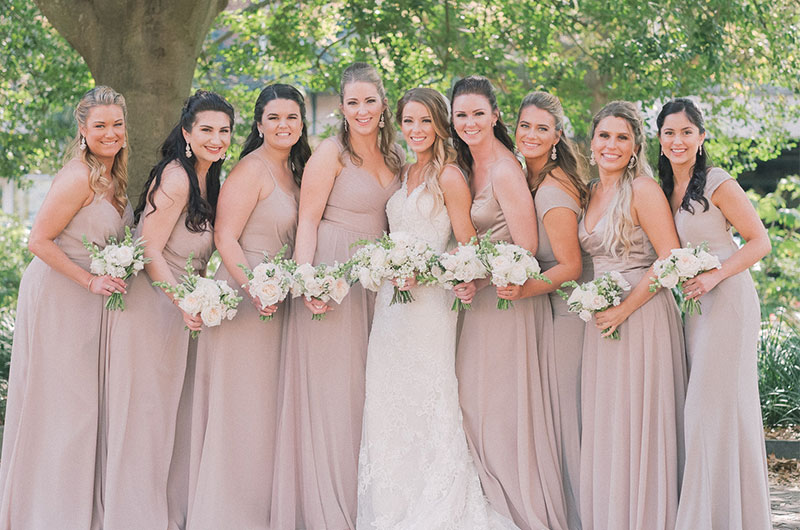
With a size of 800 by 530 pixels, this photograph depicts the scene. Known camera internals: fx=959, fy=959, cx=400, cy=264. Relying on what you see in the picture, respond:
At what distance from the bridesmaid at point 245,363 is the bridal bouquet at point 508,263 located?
1385 millimetres

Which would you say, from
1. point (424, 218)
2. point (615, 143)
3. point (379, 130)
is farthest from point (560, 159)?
point (379, 130)

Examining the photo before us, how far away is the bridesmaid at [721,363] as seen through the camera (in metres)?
5.41

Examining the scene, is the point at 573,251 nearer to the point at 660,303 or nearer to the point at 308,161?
the point at 660,303

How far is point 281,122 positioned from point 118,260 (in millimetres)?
1396

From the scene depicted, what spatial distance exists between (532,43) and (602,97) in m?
1.81

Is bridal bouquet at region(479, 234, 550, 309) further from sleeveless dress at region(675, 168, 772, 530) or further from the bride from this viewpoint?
sleeveless dress at region(675, 168, 772, 530)

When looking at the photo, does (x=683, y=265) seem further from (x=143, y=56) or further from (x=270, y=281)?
(x=143, y=56)

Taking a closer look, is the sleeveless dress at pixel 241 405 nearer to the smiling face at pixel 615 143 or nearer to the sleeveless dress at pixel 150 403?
the sleeveless dress at pixel 150 403

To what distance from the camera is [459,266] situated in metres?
5.71

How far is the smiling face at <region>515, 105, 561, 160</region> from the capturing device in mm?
6184

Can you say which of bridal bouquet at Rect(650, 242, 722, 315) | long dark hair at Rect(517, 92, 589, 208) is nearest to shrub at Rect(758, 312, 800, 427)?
long dark hair at Rect(517, 92, 589, 208)

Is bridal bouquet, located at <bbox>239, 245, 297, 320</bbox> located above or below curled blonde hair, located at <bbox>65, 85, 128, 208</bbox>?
below

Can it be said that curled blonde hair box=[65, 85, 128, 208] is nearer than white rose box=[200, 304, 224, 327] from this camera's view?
No

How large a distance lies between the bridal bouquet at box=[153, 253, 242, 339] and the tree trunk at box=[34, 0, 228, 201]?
98.8 inches
